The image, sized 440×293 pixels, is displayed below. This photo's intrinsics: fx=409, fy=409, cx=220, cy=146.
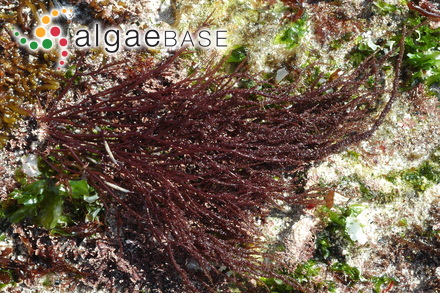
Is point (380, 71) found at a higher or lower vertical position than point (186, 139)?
higher

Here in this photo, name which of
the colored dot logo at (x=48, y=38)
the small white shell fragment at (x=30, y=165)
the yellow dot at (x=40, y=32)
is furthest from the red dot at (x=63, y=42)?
the small white shell fragment at (x=30, y=165)

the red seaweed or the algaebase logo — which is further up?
the algaebase logo

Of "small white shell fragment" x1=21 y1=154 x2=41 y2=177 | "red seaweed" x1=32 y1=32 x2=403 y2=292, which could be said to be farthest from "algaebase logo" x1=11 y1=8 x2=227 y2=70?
"small white shell fragment" x1=21 y1=154 x2=41 y2=177

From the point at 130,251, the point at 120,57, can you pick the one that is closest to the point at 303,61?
the point at 120,57

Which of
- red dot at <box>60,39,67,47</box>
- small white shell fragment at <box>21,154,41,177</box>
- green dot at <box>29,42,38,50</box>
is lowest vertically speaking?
small white shell fragment at <box>21,154,41,177</box>

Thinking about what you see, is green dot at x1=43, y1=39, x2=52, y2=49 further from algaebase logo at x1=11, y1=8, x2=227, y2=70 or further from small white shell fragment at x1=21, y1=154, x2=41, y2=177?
small white shell fragment at x1=21, y1=154, x2=41, y2=177

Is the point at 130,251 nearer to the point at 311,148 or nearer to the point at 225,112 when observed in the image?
the point at 225,112

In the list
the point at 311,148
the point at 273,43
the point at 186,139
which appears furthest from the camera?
the point at 273,43

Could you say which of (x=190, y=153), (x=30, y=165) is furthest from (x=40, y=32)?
(x=190, y=153)

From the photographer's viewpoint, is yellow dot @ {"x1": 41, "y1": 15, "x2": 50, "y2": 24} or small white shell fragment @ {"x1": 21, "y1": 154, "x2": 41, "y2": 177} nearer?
small white shell fragment @ {"x1": 21, "y1": 154, "x2": 41, "y2": 177}

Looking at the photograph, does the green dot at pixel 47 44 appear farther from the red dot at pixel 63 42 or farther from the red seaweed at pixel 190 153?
the red seaweed at pixel 190 153
